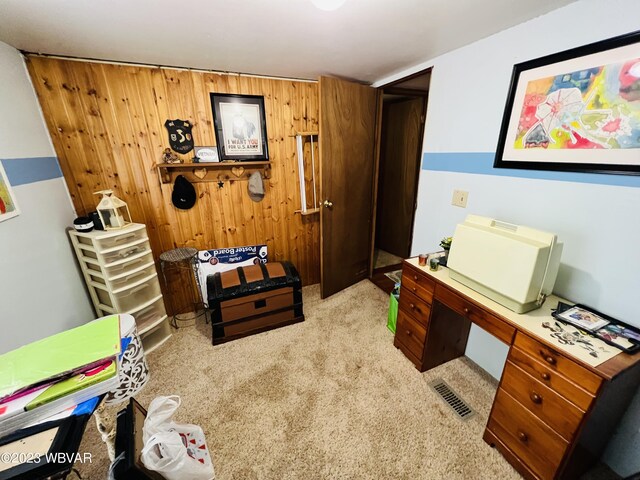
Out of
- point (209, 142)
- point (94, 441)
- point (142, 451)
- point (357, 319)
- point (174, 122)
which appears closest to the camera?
point (142, 451)

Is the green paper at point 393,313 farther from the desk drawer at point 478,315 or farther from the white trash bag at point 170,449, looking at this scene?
the white trash bag at point 170,449

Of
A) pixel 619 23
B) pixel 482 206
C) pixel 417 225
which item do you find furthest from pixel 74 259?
pixel 619 23

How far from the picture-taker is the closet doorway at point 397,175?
9.96 ft

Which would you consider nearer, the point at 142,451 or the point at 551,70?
the point at 142,451

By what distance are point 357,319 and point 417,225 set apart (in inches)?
40.7

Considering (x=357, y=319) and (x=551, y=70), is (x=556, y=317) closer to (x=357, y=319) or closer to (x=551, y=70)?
(x=551, y=70)

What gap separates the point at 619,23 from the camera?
105cm

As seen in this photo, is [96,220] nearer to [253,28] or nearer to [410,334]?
[253,28]

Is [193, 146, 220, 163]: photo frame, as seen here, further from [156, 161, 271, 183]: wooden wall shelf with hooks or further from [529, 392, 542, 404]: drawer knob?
[529, 392, 542, 404]: drawer knob

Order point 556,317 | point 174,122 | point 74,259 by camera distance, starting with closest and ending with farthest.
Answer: point 556,317 < point 74,259 < point 174,122

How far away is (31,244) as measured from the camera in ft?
4.79

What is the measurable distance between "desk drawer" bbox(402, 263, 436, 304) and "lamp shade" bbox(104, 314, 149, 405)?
1.87 metres

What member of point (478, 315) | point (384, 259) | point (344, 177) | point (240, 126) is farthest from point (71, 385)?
point (384, 259)

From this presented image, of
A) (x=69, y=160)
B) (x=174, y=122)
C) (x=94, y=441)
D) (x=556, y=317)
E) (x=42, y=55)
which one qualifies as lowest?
(x=94, y=441)
